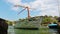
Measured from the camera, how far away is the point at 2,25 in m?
9.96

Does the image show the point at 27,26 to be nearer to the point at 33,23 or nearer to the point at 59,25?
the point at 33,23

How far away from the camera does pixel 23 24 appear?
60000 millimetres

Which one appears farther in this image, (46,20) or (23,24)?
(46,20)

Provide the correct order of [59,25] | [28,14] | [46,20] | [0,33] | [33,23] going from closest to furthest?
[0,33] → [59,25] → [33,23] → [28,14] → [46,20]

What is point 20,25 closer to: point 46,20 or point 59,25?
point 46,20

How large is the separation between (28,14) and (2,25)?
206 ft

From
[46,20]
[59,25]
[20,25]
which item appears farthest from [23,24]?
[59,25]

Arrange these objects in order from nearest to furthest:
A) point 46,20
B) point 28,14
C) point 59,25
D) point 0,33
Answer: point 0,33 < point 59,25 < point 28,14 < point 46,20

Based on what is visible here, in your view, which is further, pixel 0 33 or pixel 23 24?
pixel 23 24

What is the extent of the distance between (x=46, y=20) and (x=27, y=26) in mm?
21446

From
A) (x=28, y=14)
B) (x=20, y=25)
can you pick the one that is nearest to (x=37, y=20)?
(x=20, y=25)

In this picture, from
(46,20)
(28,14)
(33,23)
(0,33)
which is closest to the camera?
(0,33)

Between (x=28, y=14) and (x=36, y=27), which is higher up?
(x=28, y=14)

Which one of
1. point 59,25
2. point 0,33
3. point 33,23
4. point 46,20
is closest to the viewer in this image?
point 0,33
